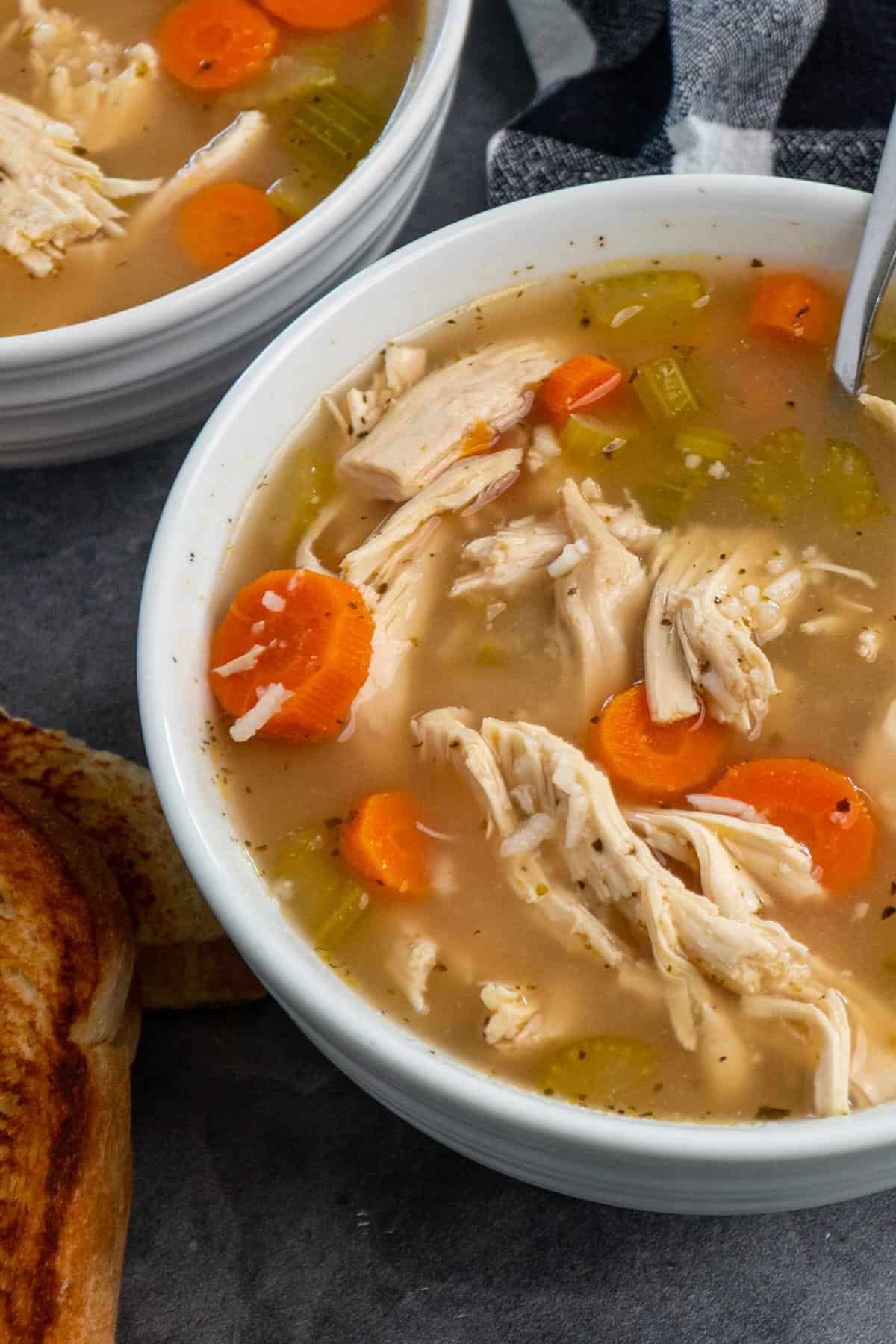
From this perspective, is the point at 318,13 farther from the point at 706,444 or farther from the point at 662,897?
the point at 662,897

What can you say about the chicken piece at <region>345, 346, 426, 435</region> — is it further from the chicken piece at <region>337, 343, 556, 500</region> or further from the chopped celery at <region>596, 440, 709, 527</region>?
the chopped celery at <region>596, 440, 709, 527</region>

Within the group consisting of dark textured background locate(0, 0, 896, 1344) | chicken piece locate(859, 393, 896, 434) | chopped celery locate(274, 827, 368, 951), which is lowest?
dark textured background locate(0, 0, 896, 1344)

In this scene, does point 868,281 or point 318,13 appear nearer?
point 868,281

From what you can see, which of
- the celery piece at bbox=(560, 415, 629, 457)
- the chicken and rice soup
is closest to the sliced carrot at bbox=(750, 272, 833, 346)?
the chicken and rice soup

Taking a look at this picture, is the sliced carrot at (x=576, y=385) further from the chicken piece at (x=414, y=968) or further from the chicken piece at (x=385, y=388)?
the chicken piece at (x=414, y=968)

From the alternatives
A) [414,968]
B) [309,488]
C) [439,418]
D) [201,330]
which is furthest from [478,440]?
[414,968]
